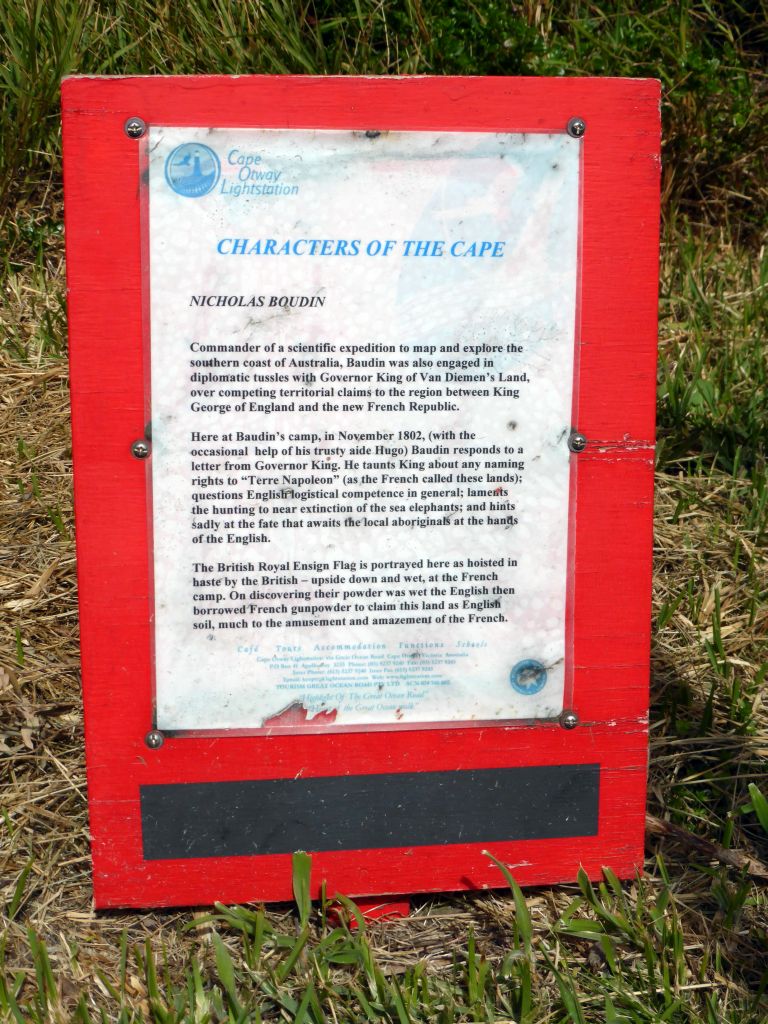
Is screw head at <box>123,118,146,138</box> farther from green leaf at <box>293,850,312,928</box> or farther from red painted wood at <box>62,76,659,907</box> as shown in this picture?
green leaf at <box>293,850,312,928</box>

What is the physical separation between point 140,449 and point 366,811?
76 cm

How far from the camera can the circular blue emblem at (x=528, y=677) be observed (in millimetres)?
1795

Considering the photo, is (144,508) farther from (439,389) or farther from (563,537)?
(563,537)

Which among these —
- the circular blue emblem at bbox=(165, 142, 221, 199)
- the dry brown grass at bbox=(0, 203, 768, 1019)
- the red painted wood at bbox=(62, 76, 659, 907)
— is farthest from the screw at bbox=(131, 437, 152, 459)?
the dry brown grass at bbox=(0, 203, 768, 1019)

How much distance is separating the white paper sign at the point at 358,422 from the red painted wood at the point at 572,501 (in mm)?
37

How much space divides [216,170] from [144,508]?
22.6 inches

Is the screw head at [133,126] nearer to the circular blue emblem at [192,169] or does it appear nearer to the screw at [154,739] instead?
the circular blue emblem at [192,169]

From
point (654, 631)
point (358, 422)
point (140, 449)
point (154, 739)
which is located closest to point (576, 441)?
point (358, 422)

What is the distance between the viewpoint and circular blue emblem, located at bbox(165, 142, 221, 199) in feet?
5.37

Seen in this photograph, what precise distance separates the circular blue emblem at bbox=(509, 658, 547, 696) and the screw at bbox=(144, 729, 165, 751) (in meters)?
0.63

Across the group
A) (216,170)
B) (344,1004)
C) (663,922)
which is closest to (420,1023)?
(344,1004)

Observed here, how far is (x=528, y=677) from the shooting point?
180 centimetres

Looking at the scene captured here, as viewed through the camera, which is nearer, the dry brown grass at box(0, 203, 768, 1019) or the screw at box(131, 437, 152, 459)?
the screw at box(131, 437, 152, 459)

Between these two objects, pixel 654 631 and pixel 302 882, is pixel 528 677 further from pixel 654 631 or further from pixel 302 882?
pixel 654 631
